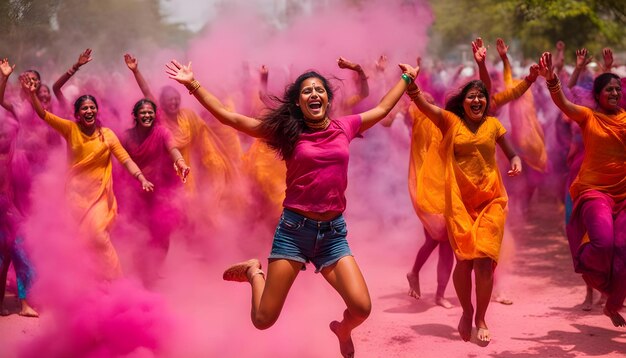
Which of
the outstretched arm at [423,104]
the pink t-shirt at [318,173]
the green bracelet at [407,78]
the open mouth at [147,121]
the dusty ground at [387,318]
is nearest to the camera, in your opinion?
the pink t-shirt at [318,173]

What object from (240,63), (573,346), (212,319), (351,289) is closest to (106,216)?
(212,319)

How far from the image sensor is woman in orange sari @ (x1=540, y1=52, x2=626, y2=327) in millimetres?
5852

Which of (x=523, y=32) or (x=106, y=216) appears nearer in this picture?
(x=106, y=216)

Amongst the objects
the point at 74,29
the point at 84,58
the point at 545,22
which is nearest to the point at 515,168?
the point at 84,58

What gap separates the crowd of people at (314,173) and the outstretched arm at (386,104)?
0.03 ft

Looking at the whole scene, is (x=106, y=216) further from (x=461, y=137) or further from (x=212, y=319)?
(x=461, y=137)

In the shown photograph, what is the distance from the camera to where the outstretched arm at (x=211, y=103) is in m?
4.88

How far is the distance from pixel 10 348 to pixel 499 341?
345 cm

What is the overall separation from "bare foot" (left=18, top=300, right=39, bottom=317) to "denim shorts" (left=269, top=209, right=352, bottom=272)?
10.2 feet

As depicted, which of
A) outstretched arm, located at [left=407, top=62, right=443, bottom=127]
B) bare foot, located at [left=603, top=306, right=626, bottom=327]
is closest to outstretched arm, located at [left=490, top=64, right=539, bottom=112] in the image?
outstretched arm, located at [left=407, top=62, right=443, bottom=127]

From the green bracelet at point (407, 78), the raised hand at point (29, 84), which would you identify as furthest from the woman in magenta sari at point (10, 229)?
the green bracelet at point (407, 78)

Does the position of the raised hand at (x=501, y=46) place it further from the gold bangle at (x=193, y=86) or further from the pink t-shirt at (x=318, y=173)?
the gold bangle at (x=193, y=86)

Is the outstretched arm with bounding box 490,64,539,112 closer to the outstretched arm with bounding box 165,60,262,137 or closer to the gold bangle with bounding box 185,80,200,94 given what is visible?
the outstretched arm with bounding box 165,60,262,137

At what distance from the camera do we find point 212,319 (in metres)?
6.35
